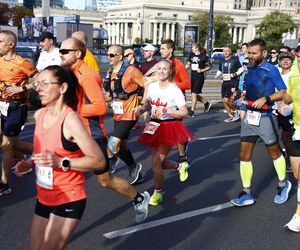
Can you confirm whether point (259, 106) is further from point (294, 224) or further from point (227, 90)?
point (227, 90)

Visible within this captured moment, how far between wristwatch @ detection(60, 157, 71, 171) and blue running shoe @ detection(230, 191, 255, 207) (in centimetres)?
317

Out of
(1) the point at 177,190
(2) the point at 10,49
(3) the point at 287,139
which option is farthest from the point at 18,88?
(3) the point at 287,139

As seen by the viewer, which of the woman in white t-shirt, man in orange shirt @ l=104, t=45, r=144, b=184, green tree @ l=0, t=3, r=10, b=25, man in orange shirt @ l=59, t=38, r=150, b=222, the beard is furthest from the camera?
green tree @ l=0, t=3, r=10, b=25

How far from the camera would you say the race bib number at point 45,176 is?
2.83 metres

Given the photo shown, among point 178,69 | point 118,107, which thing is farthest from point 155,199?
point 178,69

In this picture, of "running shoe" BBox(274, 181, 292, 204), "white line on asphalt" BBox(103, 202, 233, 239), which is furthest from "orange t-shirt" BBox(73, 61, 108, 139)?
"running shoe" BBox(274, 181, 292, 204)

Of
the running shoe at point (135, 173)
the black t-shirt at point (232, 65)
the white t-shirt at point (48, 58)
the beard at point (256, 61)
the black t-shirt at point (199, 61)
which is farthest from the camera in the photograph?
the black t-shirt at point (199, 61)

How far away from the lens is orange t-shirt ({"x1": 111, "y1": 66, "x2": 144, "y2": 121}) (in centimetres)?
598

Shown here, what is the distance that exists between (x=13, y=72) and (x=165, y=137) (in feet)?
6.44

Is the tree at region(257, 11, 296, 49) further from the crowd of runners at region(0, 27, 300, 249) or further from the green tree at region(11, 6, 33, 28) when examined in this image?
the crowd of runners at region(0, 27, 300, 249)

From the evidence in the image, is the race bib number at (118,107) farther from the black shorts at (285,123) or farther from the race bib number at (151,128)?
the black shorts at (285,123)

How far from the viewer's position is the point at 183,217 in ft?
16.4

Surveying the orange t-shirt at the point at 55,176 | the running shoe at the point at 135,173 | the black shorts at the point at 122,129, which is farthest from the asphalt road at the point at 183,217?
the orange t-shirt at the point at 55,176

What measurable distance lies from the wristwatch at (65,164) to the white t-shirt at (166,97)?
8.21ft
